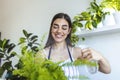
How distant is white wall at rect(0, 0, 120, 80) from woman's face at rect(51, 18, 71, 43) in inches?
16.9

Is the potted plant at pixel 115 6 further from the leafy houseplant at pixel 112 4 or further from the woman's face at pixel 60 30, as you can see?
the woman's face at pixel 60 30

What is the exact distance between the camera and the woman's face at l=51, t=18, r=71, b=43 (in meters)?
1.59

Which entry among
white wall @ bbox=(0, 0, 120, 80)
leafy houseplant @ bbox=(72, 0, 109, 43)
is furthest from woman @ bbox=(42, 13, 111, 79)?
white wall @ bbox=(0, 0, 120, 80)

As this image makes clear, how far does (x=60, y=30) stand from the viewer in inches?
62.6

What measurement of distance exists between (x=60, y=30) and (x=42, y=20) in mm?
930

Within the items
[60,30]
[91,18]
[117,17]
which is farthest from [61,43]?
[117,17]

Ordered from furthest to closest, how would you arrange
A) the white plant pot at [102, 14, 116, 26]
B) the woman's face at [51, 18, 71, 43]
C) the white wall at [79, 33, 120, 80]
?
1. the white wall at [79, 33, 120, 80]
2. the white plant pot at [102, 14, 116, 26]
3. the woman's face at [51, 18, 71, 43]

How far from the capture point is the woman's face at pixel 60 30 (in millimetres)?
1594

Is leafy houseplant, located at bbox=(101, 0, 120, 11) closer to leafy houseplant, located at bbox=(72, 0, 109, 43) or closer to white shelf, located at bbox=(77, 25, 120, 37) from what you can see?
leafy houseplant, located at bbox=(72, 0, 109, 43)

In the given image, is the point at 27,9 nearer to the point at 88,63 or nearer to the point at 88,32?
the point at 88,32

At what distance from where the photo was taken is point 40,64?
2.42 ft

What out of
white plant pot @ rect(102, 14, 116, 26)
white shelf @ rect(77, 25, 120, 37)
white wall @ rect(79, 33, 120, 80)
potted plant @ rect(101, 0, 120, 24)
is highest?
potted plant @ rect(101, 0, 120, 24)

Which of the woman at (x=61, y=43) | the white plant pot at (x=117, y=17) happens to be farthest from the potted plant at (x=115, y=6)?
the woman at (x=61, y=43)

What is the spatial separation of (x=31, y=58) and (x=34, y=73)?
6cm
